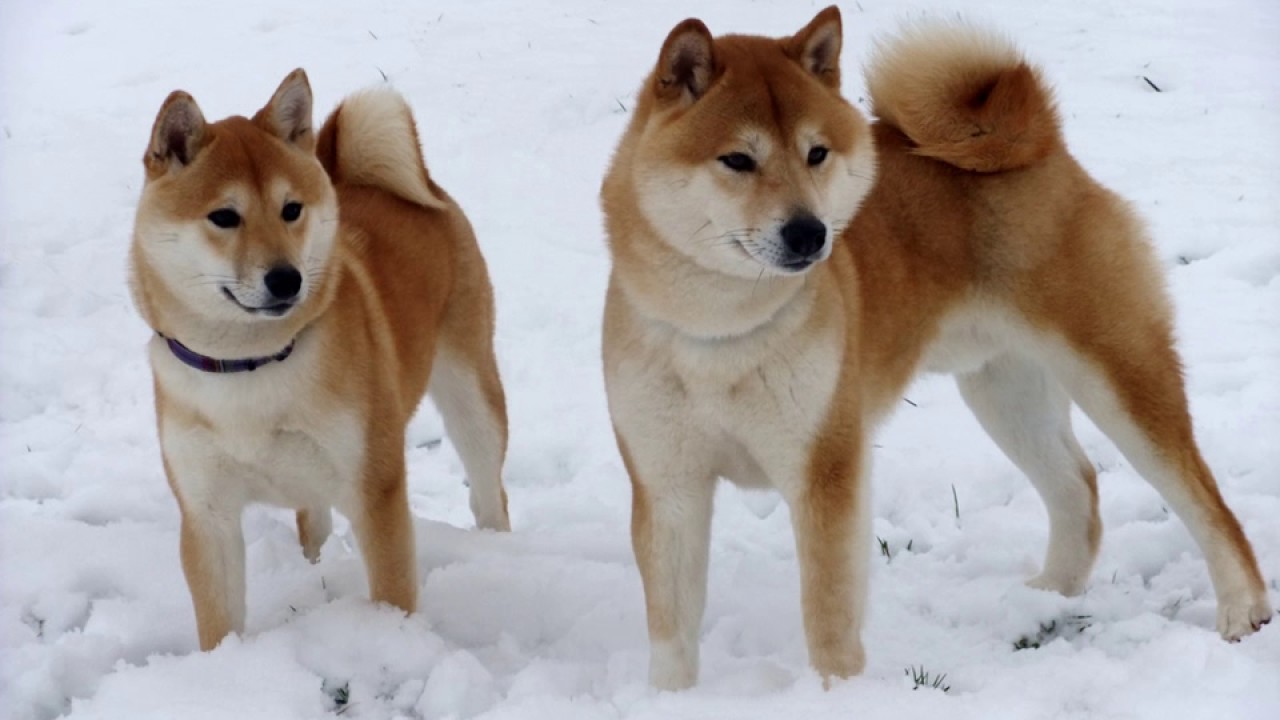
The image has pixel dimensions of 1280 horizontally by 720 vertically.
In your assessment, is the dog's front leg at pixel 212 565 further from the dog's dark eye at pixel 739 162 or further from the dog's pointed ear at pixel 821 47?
the dog's pointed ear at pixel 821 47

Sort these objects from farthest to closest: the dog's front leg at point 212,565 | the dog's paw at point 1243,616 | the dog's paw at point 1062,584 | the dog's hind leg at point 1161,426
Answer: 1. the dog's paw at point 1062,584
2. the dog's hind leg at point 1161,426
3. the dog's paw at point 1243,616
4. the dog's front leg at point 212,565

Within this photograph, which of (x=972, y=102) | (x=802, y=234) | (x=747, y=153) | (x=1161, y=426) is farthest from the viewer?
(x=972, y=102)

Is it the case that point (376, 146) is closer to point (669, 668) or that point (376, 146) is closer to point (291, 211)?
point (291, 211)

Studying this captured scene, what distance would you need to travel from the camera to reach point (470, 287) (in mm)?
4539

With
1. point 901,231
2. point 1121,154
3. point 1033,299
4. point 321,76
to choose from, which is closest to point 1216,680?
point 1033,299

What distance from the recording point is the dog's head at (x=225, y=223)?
332cm

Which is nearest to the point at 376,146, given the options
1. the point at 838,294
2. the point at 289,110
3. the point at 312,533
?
the point at 289,110

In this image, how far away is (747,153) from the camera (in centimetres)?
312

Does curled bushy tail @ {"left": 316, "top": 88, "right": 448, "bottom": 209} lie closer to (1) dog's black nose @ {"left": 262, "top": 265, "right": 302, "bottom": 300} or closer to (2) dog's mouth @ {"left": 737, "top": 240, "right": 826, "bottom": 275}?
(1) dog's black nose @ {"left": 262, "top": 265, "right": 302, "bottom": 300}

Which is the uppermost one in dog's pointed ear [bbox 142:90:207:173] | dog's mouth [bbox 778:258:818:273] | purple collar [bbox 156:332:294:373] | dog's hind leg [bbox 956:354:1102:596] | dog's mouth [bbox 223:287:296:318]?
dog's pointed ear [bbox 142:90:207:173]

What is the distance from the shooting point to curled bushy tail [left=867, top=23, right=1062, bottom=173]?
393 centimetres

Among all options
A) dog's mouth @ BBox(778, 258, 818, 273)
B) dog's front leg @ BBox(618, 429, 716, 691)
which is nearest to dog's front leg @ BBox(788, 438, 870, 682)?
dog's front leg @ BBox(618, 429, 716, 691)

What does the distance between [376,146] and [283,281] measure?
3.70 ft

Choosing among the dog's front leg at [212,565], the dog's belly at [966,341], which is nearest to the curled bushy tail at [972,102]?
the dog's belly at [966,341]
